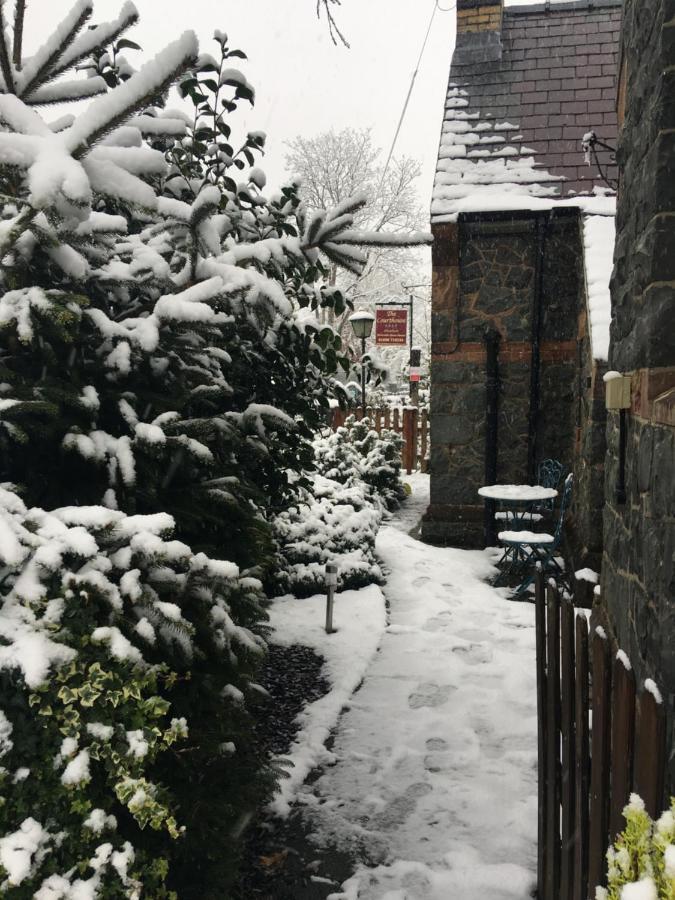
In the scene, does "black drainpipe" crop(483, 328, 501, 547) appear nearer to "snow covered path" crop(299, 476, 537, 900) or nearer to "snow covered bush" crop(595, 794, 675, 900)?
"snow covered path" crop(299, 476, 537, 900)

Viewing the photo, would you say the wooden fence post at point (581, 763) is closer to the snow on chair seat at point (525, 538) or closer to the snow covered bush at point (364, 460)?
the snow on chair seat at point (525, 538)

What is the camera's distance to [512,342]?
747cm

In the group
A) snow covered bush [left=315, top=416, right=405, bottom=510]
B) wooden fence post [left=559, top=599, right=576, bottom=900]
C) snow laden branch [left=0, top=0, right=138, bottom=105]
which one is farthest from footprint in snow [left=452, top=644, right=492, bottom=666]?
snow laden branch [left=0, top=0, right=138, bottom=105]

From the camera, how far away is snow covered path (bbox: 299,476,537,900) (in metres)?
2.52

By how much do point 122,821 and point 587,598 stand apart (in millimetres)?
3163

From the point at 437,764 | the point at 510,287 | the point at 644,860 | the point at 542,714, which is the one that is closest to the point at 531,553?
the point at 510,287

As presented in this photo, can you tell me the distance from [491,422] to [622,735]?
6292mm

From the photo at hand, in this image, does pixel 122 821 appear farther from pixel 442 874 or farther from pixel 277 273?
pixel 277 273

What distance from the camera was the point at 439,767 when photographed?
3.23 m

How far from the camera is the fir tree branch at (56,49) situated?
5.13 ft

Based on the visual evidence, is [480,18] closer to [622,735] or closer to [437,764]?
[437,764]

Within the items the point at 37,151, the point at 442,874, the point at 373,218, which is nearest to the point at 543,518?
the point at 442,874

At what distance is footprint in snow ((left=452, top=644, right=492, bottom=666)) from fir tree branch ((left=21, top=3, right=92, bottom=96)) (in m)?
4.04

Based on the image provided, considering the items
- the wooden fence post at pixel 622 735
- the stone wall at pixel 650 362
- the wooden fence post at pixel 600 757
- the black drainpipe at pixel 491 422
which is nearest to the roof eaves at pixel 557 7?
the black drainpipe at pixel 491 422
